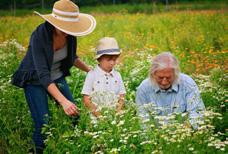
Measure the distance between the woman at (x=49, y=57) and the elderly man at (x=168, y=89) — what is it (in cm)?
72

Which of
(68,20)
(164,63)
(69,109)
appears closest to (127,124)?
(69,109)

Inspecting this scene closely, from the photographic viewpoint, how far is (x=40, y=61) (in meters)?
4.36

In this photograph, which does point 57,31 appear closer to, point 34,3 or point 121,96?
point 121,96

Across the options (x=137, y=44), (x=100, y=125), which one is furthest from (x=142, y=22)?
(x=100, y=125)

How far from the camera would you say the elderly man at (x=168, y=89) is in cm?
452

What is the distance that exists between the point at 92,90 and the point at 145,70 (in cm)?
202

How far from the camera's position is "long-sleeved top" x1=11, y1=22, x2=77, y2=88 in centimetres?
434

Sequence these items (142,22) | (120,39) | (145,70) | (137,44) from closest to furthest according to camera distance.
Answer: (145,70)
(137,44)
(120,39)
(142,22)

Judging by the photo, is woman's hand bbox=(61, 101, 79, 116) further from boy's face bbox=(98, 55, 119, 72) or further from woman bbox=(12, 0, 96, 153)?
boy's face bbox=(98, 55, 119, 72)

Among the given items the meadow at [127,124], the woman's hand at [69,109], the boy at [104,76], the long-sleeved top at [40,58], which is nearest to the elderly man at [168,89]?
the meadow at [127,124]

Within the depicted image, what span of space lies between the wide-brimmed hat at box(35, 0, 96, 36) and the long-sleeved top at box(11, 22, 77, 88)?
0.36ft

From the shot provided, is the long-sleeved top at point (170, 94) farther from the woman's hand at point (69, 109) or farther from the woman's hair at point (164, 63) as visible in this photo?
the woman's hand at point (69, 109)

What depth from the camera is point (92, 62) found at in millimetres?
7469

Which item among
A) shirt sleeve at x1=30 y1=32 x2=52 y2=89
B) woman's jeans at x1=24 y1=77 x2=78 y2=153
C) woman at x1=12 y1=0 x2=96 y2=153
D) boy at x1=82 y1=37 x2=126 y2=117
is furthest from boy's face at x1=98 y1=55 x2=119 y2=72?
shirt sleeve at x1=30 y1=32 x2=52 y2=89
